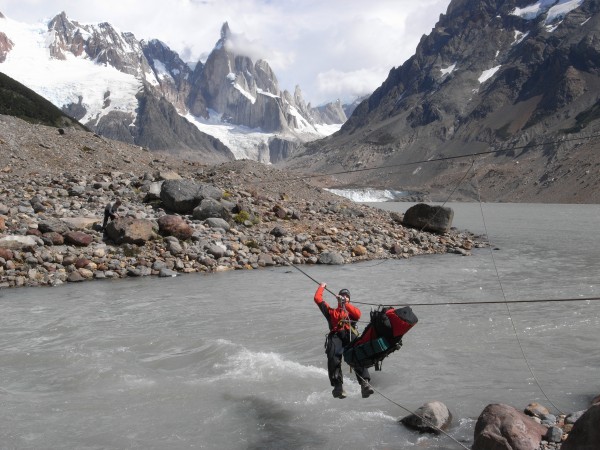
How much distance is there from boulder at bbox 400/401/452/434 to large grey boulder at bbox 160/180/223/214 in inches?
809

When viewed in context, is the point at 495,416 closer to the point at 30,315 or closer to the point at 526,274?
the point at 30,315

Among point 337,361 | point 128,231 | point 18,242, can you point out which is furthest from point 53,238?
point 337,361

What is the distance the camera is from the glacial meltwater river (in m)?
8.36

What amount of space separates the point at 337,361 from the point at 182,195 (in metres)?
19.8

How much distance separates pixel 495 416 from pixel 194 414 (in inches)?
193

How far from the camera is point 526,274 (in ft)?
74.5

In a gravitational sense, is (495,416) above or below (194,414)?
above

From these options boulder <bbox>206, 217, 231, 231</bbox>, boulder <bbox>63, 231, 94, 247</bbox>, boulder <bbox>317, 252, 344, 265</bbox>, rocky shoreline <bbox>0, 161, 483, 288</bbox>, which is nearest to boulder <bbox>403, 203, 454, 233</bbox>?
rocky shoreline <bbox>0, 161, 483, 288</bbox>

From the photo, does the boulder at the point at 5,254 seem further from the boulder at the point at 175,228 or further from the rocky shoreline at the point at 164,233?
the boulder at the point at 175,228

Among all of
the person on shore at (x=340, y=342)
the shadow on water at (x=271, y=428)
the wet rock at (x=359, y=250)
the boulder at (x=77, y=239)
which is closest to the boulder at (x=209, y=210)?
the boulder at (x=77, y=239)

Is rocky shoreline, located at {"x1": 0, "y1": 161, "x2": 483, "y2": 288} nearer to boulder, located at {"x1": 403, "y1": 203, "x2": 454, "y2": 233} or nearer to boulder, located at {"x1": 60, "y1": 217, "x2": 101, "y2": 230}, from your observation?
boulder, located at {"x1": 60, "y1": 217, "x2": 101, "y2": 230}

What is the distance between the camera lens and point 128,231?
2195cm

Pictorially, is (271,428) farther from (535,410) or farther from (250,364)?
(535,410)

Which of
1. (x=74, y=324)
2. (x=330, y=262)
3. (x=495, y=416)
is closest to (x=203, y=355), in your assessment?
(x=74, y=324)
